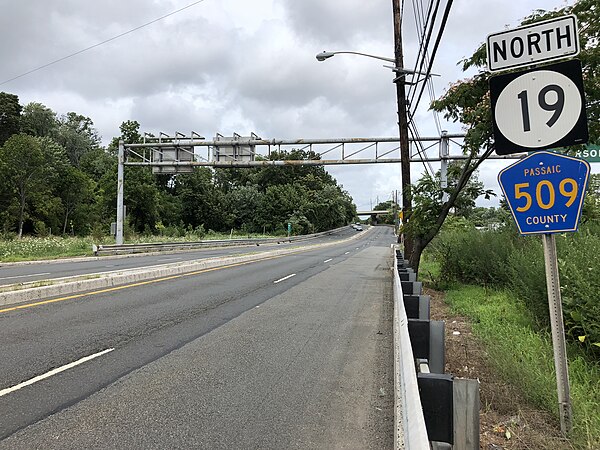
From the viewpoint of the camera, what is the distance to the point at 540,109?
3.83 m

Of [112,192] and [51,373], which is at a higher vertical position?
[112,192]

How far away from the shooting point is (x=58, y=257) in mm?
25406

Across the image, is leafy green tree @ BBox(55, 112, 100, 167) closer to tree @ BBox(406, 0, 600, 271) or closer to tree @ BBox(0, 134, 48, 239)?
tree @ BBox(0, 134, 48, 239)

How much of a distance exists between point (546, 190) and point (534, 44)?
4.57 ft

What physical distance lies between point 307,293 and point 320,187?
94628 mm

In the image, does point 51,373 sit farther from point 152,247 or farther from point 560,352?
point 152,247

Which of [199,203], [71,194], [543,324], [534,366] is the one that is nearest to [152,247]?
[543,324]

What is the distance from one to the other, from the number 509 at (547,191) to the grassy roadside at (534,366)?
70.6 inches

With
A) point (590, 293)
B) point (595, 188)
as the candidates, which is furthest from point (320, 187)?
point (590, 293)

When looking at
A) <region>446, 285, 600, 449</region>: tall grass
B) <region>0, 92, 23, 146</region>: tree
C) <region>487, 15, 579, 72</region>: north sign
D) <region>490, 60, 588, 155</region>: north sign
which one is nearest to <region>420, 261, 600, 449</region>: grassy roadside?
<region>446, 285, 600, 449</region>: tall grass

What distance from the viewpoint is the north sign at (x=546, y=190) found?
11.8ft

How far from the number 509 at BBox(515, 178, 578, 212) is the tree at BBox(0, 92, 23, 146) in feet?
245

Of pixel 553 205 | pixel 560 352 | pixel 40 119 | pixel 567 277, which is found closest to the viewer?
pixel 560 352

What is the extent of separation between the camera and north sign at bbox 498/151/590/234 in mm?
3607
